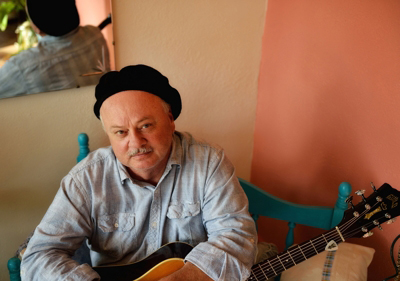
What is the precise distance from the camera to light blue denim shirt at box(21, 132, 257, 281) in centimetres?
118

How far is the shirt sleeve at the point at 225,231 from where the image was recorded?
117 centimetres

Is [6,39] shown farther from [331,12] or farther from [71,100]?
[331,12]

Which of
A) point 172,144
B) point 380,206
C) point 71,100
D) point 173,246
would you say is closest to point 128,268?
point 173,246

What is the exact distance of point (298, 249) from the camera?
1263 mm

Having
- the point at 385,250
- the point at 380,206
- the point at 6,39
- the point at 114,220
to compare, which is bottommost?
the point at 385,250

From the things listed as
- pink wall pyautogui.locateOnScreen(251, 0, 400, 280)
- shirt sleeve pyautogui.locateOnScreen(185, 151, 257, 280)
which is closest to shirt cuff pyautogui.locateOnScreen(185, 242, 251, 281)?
shirt sleeve pyautogui.locateOnScreen(185, 151, 257, 280)

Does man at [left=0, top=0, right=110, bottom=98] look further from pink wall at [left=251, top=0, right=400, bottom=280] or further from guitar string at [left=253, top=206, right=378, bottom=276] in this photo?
guitar string at [left=253, top=206, right=378, bottom=276]

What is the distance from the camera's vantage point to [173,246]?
1.27m

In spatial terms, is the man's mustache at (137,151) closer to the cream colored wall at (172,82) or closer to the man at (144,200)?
the man at (144,200)

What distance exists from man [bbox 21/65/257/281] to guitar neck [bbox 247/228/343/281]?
7 centimetres

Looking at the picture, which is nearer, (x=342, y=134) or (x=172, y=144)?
(x=172, y=144)

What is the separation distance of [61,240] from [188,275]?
0.41m

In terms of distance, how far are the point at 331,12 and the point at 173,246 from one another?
1045mm

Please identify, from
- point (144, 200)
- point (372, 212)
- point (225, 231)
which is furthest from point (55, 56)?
point (372, 212)
